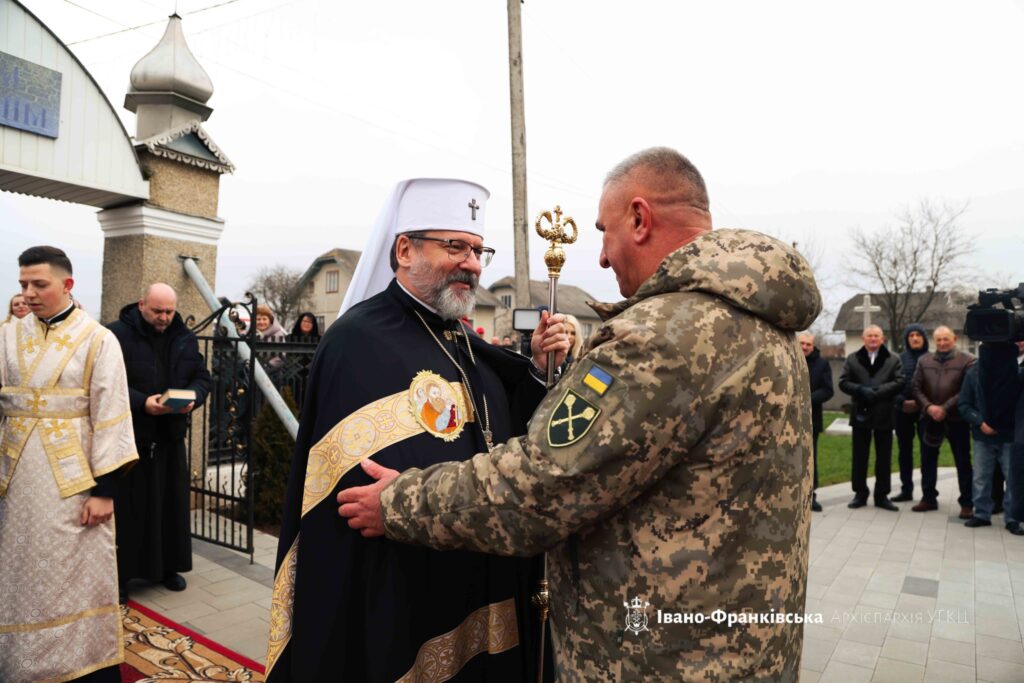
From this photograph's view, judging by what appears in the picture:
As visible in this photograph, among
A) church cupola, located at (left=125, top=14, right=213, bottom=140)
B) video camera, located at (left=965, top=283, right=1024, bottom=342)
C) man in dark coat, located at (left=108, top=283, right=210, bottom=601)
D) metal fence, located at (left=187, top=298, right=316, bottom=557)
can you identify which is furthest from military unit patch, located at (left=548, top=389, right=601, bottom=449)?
church cupola, located at (left=125, top=14, right=213, bottom=140)

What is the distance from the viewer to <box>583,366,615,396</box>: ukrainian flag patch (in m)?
1.47

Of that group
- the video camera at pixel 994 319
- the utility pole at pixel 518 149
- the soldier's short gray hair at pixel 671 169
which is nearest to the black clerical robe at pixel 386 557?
the soldier's short gray hair at pixel 671 169

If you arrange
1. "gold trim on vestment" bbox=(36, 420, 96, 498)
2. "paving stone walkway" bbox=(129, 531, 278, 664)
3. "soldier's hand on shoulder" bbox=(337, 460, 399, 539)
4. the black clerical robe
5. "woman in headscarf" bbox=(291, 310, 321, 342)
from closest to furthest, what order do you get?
1. "soldier's hand on shoulder" bbox=(337, 460, 399, 539)
2. the black clerical robe
3. "gold trim on vestment" bbox=(36, 420, 96, 498)
4. "paving stone walkway" bbox=(129, 531, 278, 664)
5. "woman in headscarf" bbox=(291, 310, 321, 342)

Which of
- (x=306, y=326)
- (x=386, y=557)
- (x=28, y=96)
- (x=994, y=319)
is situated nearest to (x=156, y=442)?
(x=28, y=96)

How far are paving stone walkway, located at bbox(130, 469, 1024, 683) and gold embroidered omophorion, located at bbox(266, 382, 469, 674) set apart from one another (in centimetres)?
217

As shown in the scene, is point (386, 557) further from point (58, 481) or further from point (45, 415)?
point (45, 415)

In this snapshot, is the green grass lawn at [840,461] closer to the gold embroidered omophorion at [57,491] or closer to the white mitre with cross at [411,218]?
the white mitre with cross at [411,218]

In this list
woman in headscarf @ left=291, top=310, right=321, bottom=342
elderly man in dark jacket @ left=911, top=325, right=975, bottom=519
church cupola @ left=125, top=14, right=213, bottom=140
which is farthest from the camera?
woman in headscarf @ left=291, top=310, right=321, bottom=342

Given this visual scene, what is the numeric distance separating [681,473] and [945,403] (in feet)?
25.3

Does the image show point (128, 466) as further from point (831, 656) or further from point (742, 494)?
point (831, 656)

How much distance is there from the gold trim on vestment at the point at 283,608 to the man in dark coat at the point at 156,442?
291cm

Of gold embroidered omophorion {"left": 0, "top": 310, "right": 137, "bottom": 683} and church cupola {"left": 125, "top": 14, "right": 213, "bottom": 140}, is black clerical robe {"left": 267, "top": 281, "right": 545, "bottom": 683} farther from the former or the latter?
church cupola {"left": 125, "top": 14, "right": 213, "bottom": 140}

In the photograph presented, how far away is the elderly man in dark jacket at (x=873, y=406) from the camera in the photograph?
25.8 ft

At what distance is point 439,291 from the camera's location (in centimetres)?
256
